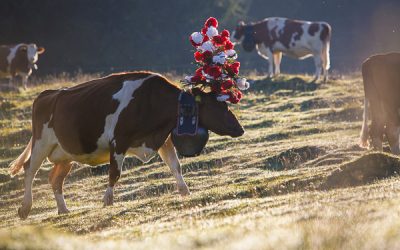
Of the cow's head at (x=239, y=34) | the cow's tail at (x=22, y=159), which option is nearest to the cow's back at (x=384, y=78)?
the cow's tail at (x=22, y=159)

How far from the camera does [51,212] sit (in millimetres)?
14891

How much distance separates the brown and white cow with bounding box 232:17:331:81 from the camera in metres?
40.4

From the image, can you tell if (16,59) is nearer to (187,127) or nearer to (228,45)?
(228,45)

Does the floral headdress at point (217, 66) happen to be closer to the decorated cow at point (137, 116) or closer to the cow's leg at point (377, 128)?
the decorated cow at point (137, 116)

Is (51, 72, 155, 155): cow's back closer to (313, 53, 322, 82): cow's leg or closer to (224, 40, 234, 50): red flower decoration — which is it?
(224, 40, 234, 50): red flower decoration

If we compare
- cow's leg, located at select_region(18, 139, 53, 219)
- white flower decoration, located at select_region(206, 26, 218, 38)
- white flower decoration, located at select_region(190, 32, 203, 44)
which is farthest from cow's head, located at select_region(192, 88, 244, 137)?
cow's leg, located at select_region(18, 139, 53, 219)

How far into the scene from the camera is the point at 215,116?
13.6 m

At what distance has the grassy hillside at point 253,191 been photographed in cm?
580

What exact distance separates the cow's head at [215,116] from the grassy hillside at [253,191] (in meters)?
0.91

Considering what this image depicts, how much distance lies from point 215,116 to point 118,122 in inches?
57.2

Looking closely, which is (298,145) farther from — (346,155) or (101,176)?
(101,176)

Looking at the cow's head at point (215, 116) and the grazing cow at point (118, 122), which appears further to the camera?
the cow's head at point (215, 116)

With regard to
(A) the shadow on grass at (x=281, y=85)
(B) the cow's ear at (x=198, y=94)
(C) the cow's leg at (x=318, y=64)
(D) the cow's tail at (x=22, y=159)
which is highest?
(B) the cow's ear at (x=198, y=94)

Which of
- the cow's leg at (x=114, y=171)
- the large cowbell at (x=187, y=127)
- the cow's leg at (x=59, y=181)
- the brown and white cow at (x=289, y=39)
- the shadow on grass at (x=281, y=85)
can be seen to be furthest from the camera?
the brown and white cow at (x=289, y=39)
